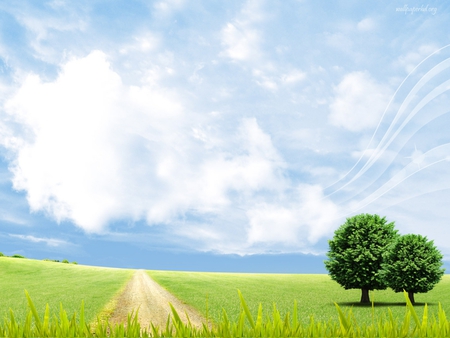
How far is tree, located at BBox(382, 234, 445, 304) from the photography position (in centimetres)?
3039

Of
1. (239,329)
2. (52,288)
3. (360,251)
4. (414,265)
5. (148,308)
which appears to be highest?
(360,251)

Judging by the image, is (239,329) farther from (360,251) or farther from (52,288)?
(52,288)

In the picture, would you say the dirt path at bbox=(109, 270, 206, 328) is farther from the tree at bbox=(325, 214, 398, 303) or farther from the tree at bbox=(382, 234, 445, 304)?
the tree at bbox=(382, 234, 445, 304)

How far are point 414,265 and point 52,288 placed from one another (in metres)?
37.0

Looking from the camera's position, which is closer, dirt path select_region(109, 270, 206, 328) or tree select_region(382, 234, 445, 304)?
dirt path select_region(109, 270, 206, 328)

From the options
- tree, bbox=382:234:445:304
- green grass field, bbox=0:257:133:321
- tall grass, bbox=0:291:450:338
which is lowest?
green grass field, bbox=0:257:133:321

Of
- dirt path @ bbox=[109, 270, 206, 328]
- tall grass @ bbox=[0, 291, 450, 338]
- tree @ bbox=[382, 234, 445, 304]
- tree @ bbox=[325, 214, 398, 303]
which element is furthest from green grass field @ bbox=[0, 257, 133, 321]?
tree @ bbox=[382, 234, 445, 304]

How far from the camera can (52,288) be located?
45.0 meters

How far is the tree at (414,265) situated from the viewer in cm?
3039

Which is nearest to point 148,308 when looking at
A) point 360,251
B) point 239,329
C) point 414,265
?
point 360,251

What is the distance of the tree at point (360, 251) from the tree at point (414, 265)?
162 cm

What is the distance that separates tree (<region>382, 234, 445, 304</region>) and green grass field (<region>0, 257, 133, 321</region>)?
21742 millimetres

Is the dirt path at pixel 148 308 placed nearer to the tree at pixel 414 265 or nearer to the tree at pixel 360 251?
the tree at pixel 360 251

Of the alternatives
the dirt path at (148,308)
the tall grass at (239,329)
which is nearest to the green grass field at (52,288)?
the dirt path at (148,308)
